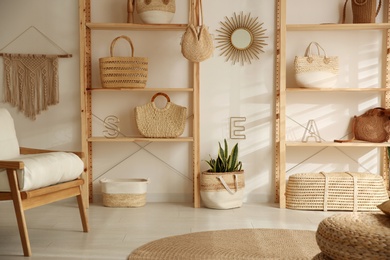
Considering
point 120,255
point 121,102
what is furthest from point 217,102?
point 120,255

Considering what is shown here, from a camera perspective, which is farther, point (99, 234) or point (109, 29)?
point (109, 29)

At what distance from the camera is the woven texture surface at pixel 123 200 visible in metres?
4.16

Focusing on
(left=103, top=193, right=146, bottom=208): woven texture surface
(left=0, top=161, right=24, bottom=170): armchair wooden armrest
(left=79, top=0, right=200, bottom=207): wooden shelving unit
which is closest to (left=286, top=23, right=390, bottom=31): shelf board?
(left=79, top=0, right=200, bottom=207): wooden shelving unit

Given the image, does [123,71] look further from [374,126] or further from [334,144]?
[374,126]

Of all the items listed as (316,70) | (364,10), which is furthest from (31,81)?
(364,10)

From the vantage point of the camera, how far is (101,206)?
4.23 meters

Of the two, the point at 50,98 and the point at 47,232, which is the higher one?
the point at 50,98

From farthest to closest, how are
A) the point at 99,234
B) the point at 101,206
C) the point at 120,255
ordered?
1. the point at 101,206
2. the point at 99,234
3. the point at 120,255

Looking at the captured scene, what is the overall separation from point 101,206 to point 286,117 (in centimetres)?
163

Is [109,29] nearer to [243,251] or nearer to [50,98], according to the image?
[50,98]

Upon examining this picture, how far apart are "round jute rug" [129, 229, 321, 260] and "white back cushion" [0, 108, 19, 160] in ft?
3.42

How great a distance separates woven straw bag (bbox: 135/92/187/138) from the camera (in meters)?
4.21

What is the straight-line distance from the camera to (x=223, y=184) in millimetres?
4090

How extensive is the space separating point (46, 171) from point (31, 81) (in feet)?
5.38
